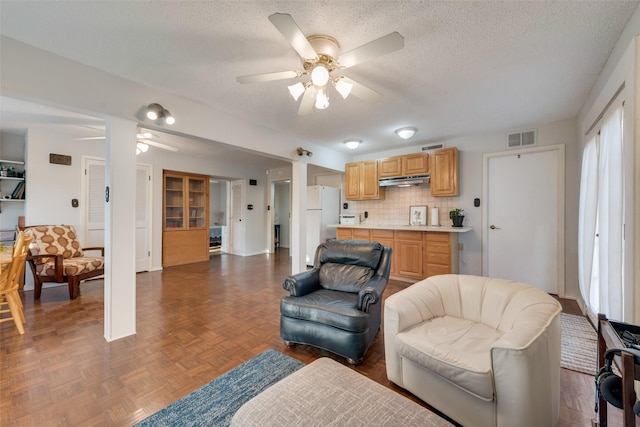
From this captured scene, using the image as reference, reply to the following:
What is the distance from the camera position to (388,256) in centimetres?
269

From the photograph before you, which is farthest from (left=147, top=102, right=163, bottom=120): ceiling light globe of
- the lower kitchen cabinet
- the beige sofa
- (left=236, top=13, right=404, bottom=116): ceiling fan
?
the lower kitchen cabinet

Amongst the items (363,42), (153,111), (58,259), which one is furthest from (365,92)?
(58,259)

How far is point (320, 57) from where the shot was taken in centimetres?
196

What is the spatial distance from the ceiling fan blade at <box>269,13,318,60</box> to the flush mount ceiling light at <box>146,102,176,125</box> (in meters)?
1.72

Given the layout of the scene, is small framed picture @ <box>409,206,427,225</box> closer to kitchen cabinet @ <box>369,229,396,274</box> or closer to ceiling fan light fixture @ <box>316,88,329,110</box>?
kitchen cabinet @ <box>369,229,396,274</box>

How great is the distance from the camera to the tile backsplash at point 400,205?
15.3ft

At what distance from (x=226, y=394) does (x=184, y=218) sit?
16.6ft

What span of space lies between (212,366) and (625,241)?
307 centimetres

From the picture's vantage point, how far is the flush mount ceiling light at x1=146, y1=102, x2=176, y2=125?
2553mm

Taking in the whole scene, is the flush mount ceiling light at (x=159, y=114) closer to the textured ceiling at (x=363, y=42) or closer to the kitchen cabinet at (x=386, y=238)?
the textured ceiling at (x=363, y=42)

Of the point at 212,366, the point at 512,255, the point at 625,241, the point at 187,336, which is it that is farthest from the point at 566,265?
the point at 187,336

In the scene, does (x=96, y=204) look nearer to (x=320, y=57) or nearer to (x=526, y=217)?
(x=320, y=57)

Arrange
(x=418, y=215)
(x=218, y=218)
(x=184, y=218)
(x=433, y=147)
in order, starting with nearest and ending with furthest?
(x=433, y=147), (x=418, y=215), (x=184, y=218), (x=218, y=218)

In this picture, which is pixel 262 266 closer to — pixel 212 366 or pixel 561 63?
pixel 212 366
